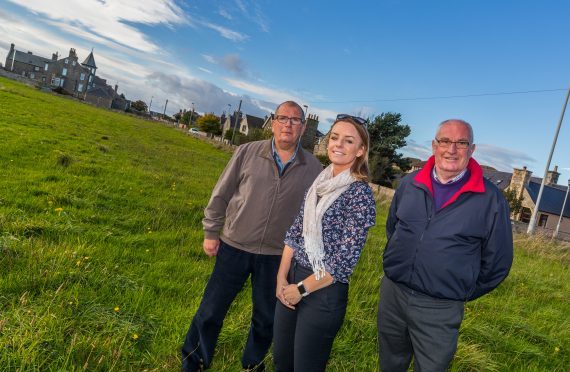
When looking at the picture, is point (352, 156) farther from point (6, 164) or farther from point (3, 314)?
point (6, 164)

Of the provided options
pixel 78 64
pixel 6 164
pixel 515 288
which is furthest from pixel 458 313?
pixel 78 64

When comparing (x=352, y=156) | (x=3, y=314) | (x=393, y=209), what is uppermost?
(x=352, y=156)

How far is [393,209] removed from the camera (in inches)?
132

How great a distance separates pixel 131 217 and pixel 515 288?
782 centimetres

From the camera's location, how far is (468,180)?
2.83 metres

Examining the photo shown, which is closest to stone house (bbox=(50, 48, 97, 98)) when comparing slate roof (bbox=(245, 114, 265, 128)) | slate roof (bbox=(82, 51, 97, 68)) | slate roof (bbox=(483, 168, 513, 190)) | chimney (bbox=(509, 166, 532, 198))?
slate roof (bbox=(82, 51, 97, 68))

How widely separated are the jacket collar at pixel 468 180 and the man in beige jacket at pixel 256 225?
910 mm

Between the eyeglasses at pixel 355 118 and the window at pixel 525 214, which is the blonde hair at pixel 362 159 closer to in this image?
the eyeglasses at pixel 355 118

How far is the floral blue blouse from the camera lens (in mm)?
2410

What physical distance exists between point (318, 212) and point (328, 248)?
26 cm

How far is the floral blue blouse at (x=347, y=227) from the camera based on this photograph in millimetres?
2410

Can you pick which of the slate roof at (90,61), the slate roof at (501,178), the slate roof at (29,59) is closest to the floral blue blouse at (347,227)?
the slate roof at (501,178)

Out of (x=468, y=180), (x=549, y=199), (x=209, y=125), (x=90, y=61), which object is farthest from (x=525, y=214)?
(x=90, y=61)

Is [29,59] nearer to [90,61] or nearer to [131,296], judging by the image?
[90,61]
